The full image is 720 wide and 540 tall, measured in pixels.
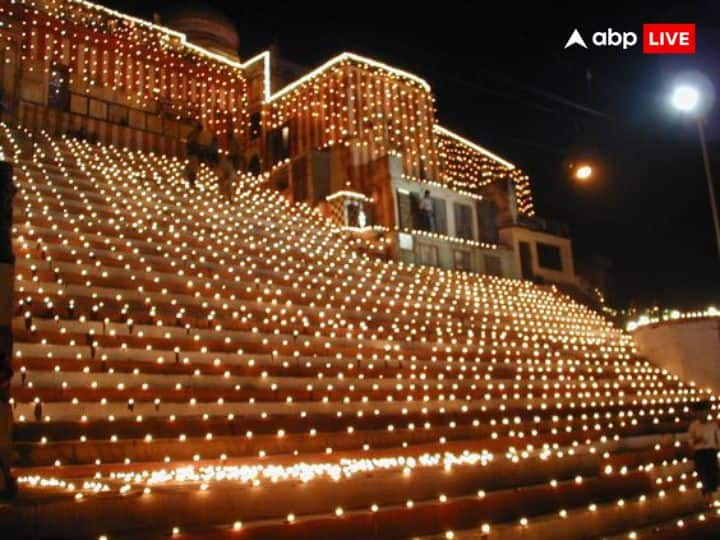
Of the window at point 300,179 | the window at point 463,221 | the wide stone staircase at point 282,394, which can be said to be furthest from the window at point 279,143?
the wide stone staircase at point 282,394

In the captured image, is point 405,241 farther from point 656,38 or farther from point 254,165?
point 254,165

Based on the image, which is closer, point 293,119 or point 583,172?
point 583,172

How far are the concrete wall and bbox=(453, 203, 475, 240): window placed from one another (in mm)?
7565

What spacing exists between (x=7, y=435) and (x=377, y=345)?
6.77m

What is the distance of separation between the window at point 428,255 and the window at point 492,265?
235cm

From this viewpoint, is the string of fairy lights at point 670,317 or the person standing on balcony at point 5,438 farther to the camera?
the string of fairy lights at point 670,317

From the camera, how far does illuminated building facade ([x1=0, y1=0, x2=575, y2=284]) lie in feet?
67.7

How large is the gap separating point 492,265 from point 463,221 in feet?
5.53

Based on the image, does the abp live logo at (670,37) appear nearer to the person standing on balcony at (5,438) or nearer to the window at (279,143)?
the window at (279,143)

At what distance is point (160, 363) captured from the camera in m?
8.17

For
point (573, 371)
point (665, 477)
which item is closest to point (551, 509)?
point (665, 477)

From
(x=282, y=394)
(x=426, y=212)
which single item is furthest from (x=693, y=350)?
(x=282, y=394)

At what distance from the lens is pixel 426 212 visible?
21281 millimetres

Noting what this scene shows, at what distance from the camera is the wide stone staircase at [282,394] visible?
18.0 ft
